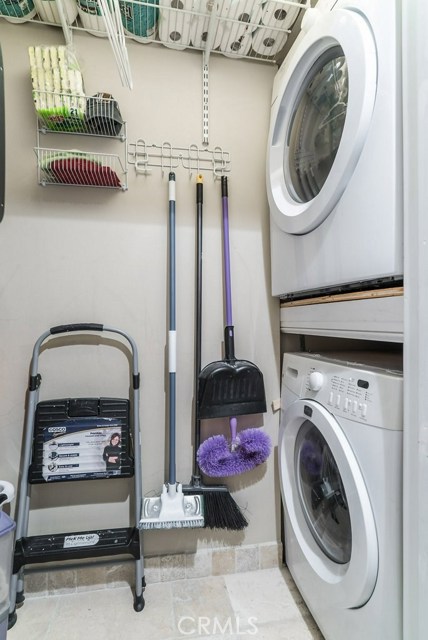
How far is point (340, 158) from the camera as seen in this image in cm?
85

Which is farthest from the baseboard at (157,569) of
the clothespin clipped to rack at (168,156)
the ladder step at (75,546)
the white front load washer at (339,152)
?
the clothespin clipped to rack at (168,156)

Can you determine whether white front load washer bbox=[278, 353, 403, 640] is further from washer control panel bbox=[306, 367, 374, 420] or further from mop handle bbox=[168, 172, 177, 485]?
mop handle bbox=[168, 172, 177, 485]

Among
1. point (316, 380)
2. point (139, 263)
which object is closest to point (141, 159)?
point (139, 263)

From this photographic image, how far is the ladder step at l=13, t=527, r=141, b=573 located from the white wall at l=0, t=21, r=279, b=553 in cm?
11

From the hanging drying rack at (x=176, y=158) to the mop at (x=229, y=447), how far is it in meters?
0.10

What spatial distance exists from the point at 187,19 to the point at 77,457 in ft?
5.65

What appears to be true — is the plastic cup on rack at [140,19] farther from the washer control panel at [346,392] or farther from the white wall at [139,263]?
the washer control panel at [346,392]

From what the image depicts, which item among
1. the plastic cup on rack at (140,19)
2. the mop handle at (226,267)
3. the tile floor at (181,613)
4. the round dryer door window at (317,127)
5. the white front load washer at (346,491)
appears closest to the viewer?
the white front load washer at (346,491)

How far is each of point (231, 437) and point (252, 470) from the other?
0.66ft

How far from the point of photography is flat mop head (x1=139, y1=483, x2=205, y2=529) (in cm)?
117

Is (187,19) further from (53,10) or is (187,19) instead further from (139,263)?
(139,263)

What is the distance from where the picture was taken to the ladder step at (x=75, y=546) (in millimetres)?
1122

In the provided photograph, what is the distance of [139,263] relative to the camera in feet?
4.45

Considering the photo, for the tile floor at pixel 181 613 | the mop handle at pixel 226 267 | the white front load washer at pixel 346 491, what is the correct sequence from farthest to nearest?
the mop handle at pixel 226 267 → the tile floor at pixel 181 613 → the white front load washer at pixel 346 491
